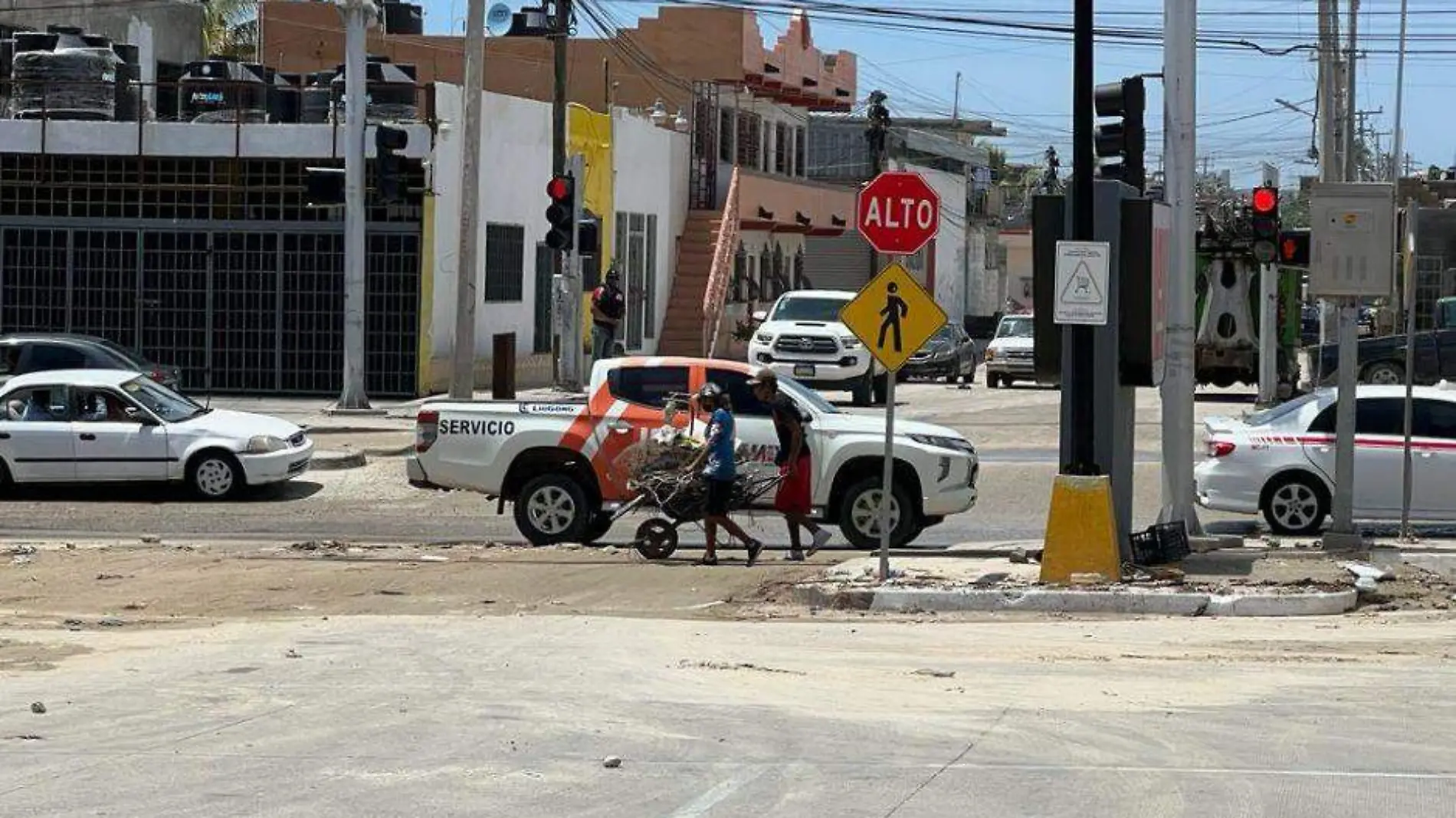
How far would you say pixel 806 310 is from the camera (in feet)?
132

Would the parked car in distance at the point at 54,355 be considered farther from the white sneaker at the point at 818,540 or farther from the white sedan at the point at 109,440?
the white sneaker at the point at 818,540

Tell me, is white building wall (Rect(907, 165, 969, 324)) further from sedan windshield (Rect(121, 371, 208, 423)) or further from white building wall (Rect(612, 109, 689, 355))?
sedan windshield (Rect(121, 371, 208, 423))

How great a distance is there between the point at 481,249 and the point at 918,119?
69.3 meters

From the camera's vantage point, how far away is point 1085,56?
637 inches

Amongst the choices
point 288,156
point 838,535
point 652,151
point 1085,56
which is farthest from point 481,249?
point 1085,56

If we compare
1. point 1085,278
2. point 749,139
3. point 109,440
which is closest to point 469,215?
point 109,440

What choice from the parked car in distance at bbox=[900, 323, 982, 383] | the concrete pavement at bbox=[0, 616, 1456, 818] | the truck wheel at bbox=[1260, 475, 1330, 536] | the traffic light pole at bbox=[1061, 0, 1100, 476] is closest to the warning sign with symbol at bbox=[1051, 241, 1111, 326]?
the traffic light pole at bbox=[1061, 0, 1100, 476]

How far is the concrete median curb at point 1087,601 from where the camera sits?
1543 cm

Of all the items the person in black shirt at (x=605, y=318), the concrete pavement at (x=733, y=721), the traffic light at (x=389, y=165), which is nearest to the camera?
the concrete pavement at (x=733, y=721)

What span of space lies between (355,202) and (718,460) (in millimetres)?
14906

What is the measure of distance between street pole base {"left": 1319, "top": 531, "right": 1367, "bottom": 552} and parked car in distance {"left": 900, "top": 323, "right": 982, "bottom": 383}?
27.6 m

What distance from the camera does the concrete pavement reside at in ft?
28.3

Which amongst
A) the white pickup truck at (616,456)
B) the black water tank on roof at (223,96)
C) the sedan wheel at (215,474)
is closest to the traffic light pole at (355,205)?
the black water tank on roof at (223,96)

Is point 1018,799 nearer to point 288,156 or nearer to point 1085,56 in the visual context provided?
point 1085,56
